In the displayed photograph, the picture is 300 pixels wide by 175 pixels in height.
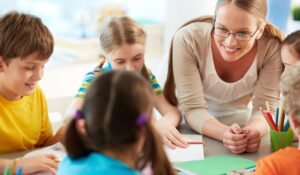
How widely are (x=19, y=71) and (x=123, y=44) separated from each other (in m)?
0.34

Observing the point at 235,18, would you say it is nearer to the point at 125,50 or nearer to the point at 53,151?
the point at 125,50

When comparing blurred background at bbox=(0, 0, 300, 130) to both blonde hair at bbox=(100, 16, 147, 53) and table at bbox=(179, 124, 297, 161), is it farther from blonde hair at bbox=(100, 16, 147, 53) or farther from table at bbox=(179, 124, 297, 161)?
table at bbox=(179, 124, 297, 161)

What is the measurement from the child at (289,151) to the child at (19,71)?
21.6 inches

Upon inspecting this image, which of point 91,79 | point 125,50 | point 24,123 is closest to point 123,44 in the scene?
point 125,50

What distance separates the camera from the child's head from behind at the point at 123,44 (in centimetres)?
139

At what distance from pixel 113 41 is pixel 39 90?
0.31 m

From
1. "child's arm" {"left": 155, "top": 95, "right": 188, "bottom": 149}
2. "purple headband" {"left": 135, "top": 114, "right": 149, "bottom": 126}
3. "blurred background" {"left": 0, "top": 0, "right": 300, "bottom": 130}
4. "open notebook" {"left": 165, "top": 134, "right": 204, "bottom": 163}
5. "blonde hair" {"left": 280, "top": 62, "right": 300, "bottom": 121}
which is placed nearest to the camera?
"purple headband" {"left": 135, "top": 114, "right": 149, "bottom": 126}

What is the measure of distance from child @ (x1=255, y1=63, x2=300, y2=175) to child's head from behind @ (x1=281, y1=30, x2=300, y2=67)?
1.32 feet

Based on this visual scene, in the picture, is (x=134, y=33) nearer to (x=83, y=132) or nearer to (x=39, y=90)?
(x=39, y=90)

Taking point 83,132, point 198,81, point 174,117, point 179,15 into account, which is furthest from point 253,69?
point 179,15

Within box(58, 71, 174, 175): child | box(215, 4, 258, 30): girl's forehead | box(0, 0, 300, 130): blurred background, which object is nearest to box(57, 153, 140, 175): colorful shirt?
box(58, 71, 174, 175): child

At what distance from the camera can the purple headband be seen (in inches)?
29.0

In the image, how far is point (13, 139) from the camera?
131 cm

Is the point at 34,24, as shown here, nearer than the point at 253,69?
Yes
